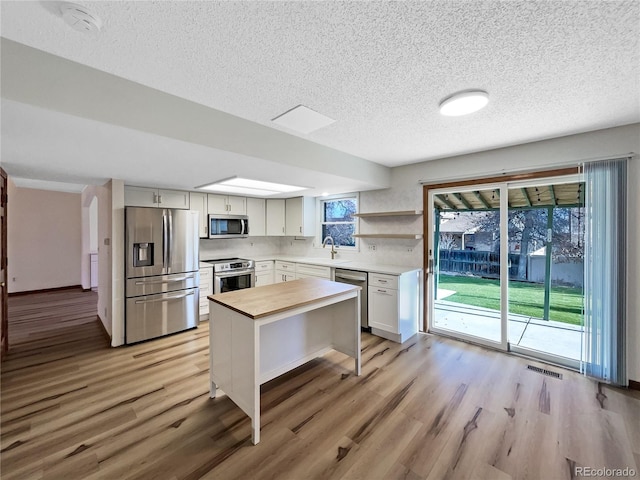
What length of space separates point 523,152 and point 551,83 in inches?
57.0

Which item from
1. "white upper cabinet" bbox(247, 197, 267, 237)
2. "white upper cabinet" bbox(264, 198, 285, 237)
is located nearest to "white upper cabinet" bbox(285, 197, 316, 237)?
"white upper cabinet" bbox(264, 198, 285, 237)

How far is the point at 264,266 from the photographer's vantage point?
17.0 ft

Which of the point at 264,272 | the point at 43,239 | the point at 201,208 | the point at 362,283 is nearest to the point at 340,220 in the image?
the point at 362,283

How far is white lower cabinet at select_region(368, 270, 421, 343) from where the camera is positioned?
351cm

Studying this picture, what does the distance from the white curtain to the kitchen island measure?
2.26 metres

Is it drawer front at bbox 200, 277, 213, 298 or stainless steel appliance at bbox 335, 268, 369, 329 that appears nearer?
stainless steel appliance at bbox 335, 268, 369, 329

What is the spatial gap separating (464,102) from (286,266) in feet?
12.4

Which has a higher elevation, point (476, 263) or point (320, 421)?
point (476, 263)

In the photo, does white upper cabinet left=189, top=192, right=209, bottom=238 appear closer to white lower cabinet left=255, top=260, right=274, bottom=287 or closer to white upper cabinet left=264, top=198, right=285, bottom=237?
white lower cabinet left=255, top=260, right=274, bottom=287

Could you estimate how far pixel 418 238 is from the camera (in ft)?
12.8

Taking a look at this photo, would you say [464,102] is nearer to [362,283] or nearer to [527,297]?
[362,283]

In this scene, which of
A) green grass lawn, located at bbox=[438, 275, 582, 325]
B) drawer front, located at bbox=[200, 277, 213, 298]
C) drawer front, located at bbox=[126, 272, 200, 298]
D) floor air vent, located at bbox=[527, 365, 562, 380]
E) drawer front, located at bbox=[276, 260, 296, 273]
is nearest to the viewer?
floor air vent, located at bbox=[527, 365, 562, 380]

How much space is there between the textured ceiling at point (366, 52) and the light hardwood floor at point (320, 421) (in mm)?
2410

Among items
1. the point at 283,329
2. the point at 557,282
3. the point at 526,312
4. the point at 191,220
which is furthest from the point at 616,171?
the point at 191,220
